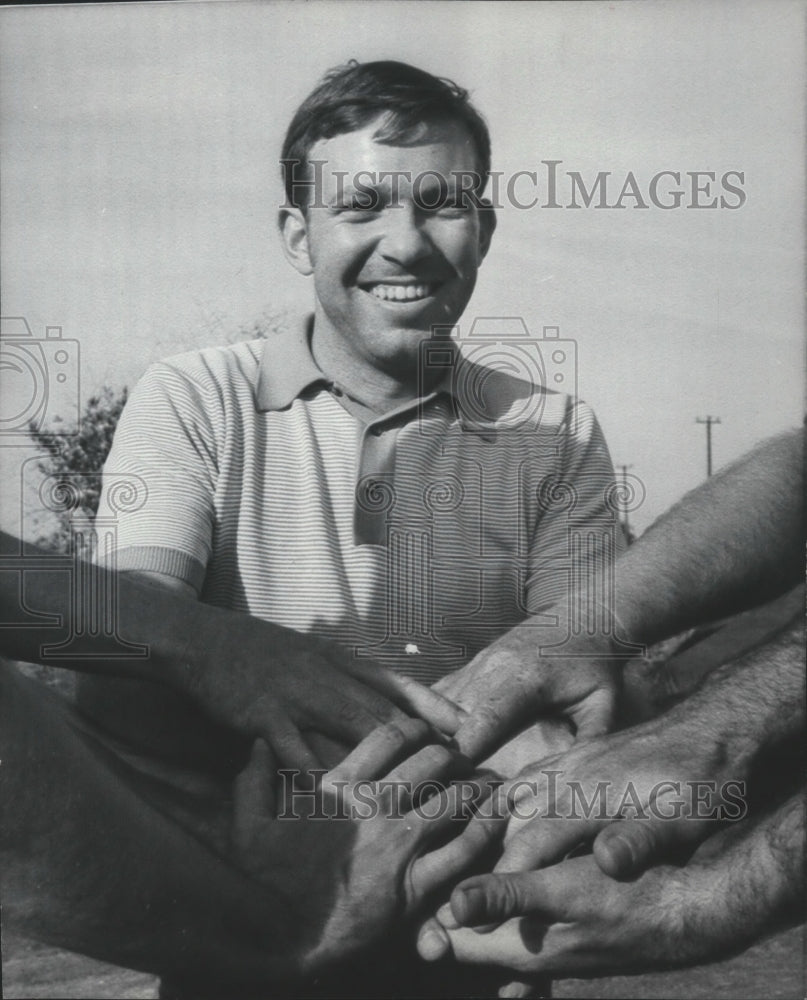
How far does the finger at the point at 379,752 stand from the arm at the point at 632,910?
0.63ft

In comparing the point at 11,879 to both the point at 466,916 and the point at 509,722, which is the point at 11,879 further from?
the point at 509,722

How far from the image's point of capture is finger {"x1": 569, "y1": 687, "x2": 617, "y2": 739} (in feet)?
5.76

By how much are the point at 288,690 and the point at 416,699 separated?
0.57 ft

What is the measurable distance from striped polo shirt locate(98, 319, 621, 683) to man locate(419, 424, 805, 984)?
164 millimetres

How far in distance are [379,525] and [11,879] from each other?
81 cm

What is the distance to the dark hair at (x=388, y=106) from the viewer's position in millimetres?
1968

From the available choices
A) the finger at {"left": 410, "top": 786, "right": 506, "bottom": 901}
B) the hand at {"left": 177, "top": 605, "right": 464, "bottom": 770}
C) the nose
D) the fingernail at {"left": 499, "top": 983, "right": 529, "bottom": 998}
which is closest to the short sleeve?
the hand at {"left": 177, "top": 605, "right": 464, "bottom": 770}

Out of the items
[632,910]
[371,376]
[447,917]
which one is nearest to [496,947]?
[447,917]

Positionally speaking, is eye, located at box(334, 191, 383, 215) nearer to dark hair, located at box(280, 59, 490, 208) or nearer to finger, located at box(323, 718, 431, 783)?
dark hair, located at box(280, 59, 490, 208)

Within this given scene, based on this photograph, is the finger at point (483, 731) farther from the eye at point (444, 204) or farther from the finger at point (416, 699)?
the eye at point (444, 204)

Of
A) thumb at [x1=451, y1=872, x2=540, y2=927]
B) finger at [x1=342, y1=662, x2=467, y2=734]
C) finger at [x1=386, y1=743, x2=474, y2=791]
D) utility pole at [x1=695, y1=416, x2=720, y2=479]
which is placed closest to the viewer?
thumb at [x1=451, y1=872, x2=540, y2=927]

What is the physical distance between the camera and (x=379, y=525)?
203 cm

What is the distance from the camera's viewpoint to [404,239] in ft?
6.53

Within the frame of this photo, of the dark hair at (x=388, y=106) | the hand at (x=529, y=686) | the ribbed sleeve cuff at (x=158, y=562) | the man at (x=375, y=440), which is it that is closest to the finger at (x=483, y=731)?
the hand at (x=529, y=686)
